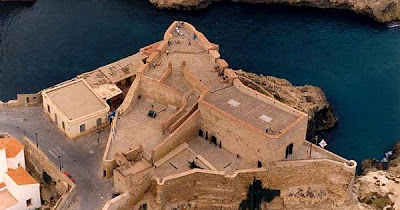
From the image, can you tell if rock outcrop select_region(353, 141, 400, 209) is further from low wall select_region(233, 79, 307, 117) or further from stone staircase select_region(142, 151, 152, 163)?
stone staircase select_region(142, 151, 152, 163)

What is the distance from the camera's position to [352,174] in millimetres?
116000

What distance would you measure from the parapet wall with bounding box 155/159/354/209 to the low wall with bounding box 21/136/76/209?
14094 mm

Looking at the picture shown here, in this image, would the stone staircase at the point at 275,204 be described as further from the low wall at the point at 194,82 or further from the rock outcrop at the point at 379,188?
the low wall at the point at 194,82

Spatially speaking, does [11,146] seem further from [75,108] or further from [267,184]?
[267,184]

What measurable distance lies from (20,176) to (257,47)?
80217 mm

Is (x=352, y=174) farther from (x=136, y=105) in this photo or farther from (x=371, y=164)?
(x=136, y=105)

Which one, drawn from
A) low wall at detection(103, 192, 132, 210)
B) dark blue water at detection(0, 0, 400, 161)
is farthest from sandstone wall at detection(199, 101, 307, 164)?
dark blue water at detection(0, 0, 400, 161)

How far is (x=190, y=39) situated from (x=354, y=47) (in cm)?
5327

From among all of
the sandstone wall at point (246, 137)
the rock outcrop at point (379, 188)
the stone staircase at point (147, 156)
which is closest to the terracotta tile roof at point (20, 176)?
the stone staircase at point (147, 156)

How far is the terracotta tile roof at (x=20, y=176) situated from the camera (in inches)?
4488

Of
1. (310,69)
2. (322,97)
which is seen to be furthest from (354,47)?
(322,97)

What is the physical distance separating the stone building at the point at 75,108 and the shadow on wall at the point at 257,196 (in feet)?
98.2

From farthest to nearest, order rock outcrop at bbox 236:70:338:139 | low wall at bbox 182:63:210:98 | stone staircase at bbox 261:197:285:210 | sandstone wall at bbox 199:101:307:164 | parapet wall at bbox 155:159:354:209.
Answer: rock outcrop at bbox 236:70:338:139, low wall at bbox 182:63:210:98, stone staircase at bbox 261:197:285:210, parapet wall at bbox 155:159:354:209, sandstone wall at bbox 199:101:307:164

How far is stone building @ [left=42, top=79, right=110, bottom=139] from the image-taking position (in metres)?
125
